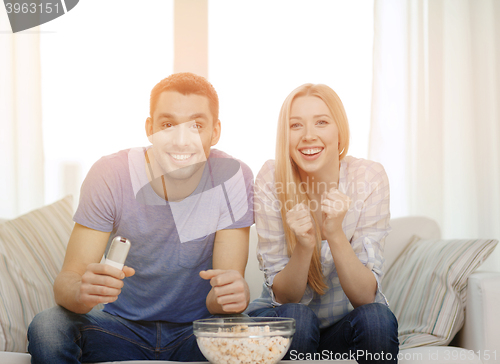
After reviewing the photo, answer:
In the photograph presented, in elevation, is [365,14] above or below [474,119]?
above

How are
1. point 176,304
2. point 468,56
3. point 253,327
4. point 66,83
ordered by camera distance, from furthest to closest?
point 468,56 → point 66,83 → point 176,304 → point 253,327

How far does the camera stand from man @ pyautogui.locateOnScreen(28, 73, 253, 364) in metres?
0.99

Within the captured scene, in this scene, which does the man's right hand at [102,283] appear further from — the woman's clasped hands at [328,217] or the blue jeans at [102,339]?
the woman's clasped hands at [328,217]

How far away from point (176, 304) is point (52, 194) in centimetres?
91

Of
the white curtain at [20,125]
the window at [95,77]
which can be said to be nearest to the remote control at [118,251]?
the window at [95,77]

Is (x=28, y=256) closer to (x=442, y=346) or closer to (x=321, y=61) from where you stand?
(x=442, y=346)

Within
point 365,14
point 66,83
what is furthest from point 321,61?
point 66,83

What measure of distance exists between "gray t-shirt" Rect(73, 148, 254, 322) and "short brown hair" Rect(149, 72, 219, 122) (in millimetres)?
197

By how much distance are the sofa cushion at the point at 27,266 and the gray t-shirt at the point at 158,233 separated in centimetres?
20

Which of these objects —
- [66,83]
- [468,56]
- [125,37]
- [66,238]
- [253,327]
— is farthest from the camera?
[468,56]

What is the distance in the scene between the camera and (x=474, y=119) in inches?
72.8

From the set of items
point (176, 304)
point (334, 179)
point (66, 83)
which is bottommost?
point (176, 304)

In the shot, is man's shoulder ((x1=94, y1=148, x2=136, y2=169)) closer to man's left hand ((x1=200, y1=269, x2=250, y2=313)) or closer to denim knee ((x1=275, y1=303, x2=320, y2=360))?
man's left hand ((x1=200, y1=269, x2=250, y2=313))

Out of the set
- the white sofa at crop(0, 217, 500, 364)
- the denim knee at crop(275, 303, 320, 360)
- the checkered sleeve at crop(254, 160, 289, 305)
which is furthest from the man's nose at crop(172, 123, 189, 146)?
the white sofa at crop(0, 217, 500, 364)
